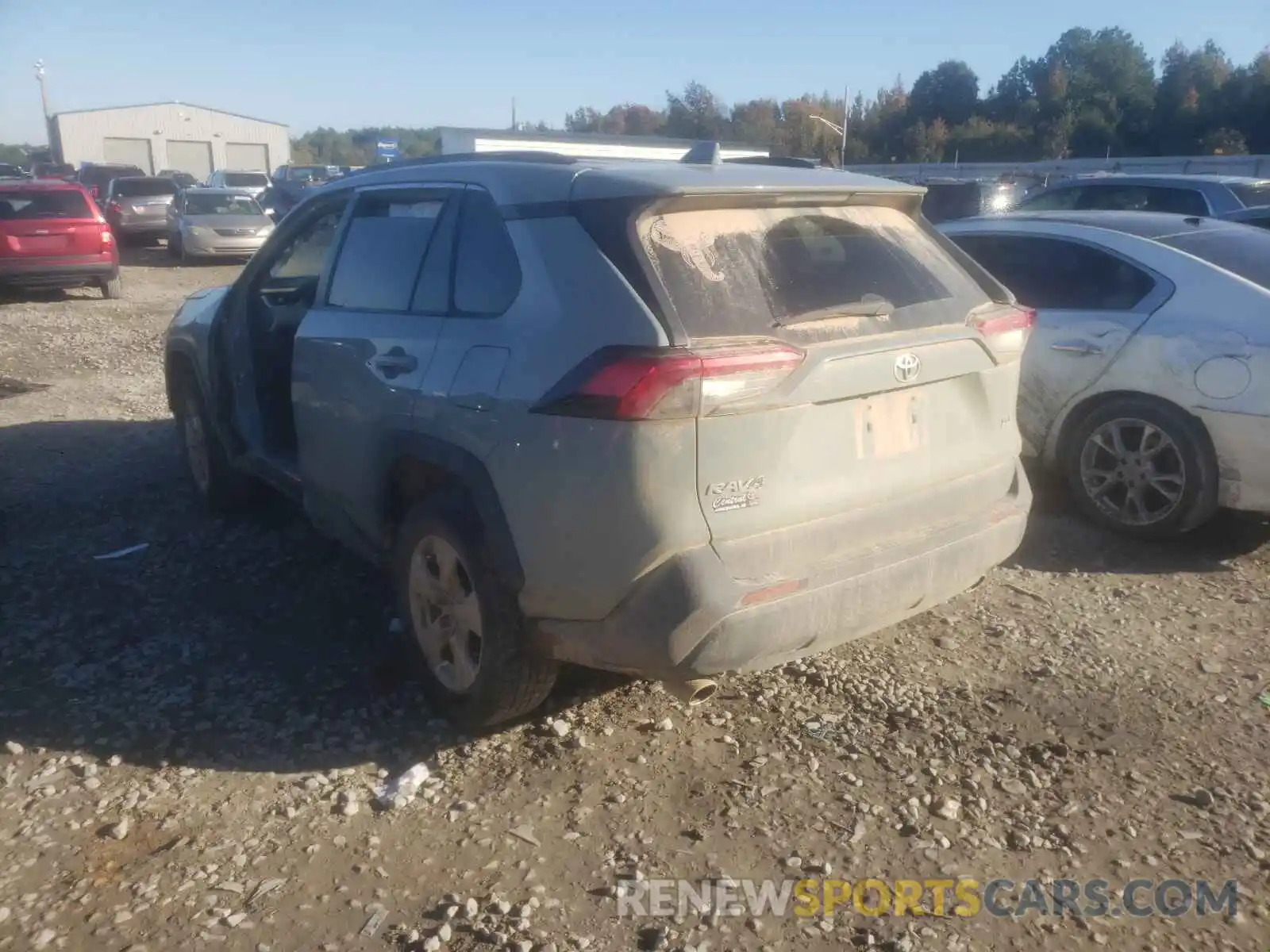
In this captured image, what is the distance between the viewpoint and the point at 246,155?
227ft

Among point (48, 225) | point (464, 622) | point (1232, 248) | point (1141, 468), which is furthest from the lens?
point (48, 225)

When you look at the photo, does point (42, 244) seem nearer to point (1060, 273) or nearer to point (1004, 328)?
point (1060, 273)

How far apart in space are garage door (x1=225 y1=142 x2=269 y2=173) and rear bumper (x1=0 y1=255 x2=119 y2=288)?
56.9 m

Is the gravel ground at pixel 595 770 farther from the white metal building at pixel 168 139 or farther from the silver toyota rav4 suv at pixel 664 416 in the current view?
the white metal building at pixel 168 139

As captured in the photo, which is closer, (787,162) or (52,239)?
(787,162)

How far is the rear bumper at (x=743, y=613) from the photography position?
2.96 meters

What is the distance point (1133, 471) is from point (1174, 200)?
684 centimetres

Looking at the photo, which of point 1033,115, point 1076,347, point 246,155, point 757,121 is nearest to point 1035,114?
point 1033,115

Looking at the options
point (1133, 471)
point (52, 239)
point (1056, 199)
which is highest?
point (1056, 199)

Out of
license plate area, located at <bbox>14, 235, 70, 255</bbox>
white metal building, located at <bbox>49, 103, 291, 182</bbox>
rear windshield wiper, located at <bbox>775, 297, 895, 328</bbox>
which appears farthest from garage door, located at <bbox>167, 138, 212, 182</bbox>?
rear windshield wiper, located at <bbox>775, 297, 895, 328</bbox>

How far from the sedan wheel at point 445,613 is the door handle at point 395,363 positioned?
0.57 meters

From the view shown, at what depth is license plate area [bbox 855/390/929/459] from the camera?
10.6 ft

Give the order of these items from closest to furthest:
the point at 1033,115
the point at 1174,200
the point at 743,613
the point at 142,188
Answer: the point at 743,613
the point at 1174,200
the point at 142,188
the point at 1033,115

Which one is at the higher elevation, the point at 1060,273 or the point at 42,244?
the point at 1060,273
